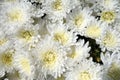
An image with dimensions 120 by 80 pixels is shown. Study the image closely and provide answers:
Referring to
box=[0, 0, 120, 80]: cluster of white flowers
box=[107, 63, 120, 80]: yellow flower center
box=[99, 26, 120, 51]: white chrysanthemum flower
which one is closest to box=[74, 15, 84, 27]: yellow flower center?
box=[0, 0, 120, 80]: cluster of white flowers

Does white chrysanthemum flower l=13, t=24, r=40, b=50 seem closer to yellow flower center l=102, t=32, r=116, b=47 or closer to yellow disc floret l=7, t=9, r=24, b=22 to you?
yellow disc floret l=7, t=9, r=24, b=22

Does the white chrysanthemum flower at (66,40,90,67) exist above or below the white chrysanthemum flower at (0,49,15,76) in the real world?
above

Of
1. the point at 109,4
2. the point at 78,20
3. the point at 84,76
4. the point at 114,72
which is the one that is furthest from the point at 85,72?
the point at 109,4

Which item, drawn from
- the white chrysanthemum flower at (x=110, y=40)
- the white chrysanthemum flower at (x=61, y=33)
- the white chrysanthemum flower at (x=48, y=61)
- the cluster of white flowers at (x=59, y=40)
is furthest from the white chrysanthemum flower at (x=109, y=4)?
the white chrysanthemum flower at (x=48, y=61)

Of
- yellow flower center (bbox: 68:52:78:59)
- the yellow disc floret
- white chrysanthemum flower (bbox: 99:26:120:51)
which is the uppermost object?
the yellow disc floret

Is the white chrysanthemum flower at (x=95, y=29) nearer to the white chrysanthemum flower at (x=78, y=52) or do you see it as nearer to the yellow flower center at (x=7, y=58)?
the white chrysanthemum flower at (x=78, y=52)

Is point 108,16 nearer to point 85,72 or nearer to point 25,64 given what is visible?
point 85,72

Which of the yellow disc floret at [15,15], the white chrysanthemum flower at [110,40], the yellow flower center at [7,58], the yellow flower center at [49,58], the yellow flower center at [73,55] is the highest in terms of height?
the yellow disc floret at [15,15]
